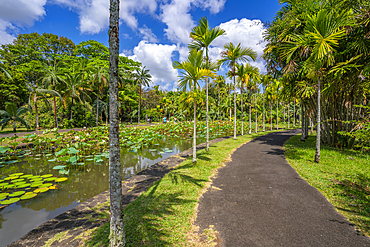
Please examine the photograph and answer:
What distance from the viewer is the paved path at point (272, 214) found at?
3248 millimetres

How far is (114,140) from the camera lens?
2.81 m

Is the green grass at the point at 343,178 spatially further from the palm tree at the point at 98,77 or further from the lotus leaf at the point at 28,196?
the palm tree at the point at 98,77

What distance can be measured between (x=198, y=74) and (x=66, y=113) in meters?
27.2

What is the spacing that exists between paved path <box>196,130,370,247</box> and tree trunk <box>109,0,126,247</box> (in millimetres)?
1961

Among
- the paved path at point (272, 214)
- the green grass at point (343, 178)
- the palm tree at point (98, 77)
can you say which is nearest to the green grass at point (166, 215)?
the paved path at point (272, 214)

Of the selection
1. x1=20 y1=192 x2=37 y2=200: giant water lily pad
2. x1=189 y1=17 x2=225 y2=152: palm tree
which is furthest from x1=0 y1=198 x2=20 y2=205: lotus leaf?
x1=189 y1=17 x2=225 y2=152: palm tree

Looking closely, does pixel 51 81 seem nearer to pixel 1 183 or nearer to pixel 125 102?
pixel 125 102

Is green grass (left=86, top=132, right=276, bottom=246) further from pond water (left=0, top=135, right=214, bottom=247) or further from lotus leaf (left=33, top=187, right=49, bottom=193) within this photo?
lotus leaf (left=33, top=187, right=49, bottom=193)

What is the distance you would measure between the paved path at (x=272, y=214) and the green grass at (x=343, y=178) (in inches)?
11.8

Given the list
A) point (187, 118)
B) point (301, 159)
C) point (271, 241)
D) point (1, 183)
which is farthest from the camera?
point (187, 118)

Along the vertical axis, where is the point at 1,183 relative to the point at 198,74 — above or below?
below

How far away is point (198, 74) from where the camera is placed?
7.61 m

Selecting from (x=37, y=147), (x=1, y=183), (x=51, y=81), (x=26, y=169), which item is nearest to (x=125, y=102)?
(x=51, y=81)

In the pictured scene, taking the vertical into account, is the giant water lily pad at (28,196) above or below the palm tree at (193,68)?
below
